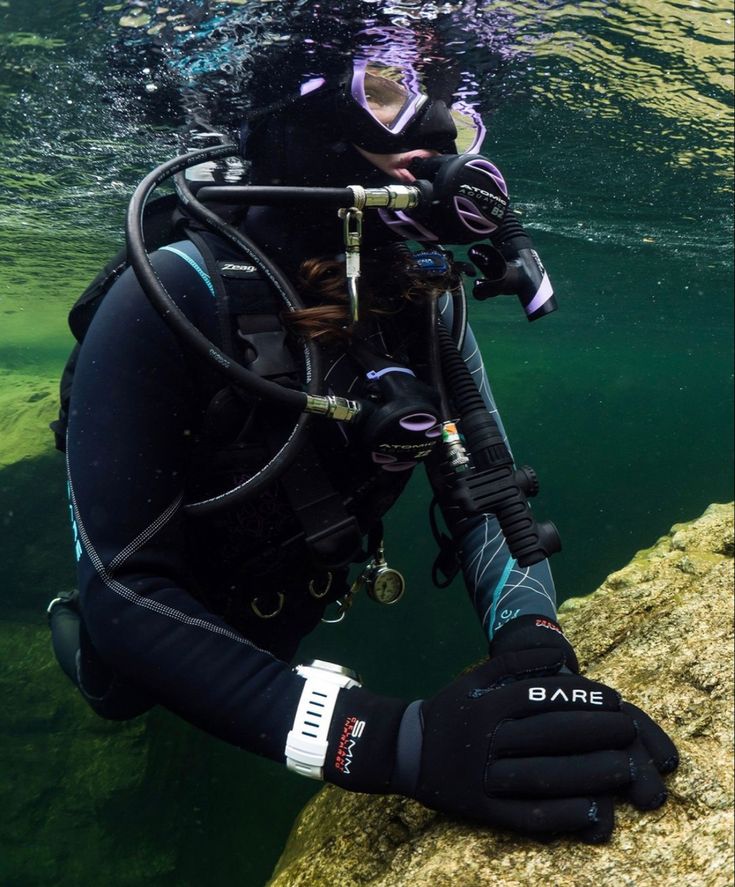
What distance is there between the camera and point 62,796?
5.73m

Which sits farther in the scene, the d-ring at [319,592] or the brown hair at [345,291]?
the d-ring at [319,592]

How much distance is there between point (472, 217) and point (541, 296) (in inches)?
17.9

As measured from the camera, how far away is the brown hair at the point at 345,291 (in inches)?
92.5

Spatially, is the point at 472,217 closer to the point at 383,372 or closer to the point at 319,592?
the point at 383,372

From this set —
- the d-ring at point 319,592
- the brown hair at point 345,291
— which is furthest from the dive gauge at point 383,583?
the brown hair at point 345,291

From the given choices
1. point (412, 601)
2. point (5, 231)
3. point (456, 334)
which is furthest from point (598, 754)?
point (5, 231)

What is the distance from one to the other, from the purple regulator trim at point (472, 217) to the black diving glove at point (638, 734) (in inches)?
64.0

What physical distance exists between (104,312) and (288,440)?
879mm

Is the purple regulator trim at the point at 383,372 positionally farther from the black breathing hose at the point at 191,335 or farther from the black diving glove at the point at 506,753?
the black diving glove at the point at 506,753

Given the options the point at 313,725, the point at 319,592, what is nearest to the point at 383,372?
the point at 313,725

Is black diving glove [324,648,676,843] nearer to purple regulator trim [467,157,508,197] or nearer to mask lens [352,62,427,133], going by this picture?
purple regulator trim [467,157,508,197]

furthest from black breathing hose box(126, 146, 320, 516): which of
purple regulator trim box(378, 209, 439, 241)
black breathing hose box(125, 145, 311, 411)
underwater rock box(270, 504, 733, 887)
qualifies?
underwater rock box(270, 504, 733, 887)

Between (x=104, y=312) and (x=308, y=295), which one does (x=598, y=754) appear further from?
(x=104, y=312)

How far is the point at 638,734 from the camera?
206 cm
